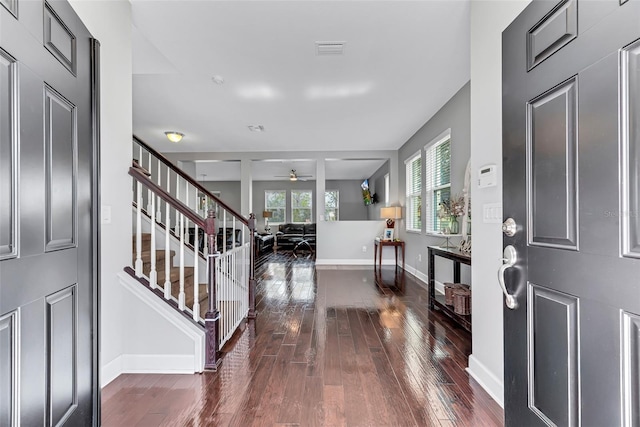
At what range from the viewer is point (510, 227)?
1.08 m

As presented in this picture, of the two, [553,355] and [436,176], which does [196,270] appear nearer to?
[553,355]

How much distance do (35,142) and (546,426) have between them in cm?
188

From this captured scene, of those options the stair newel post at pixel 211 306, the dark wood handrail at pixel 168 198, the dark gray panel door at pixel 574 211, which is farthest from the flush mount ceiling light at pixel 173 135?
the dark gray panel door at pixel 574 211

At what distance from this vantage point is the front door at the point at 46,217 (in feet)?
2.51

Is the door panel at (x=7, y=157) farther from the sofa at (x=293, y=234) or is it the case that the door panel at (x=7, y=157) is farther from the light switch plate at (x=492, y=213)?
the sofa at (x=293, y=234)

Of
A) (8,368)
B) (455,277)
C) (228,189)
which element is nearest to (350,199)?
(228,189)

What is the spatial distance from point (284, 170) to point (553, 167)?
8569 millimetres

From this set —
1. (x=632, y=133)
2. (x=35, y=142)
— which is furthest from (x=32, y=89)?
(x=632, y=133)

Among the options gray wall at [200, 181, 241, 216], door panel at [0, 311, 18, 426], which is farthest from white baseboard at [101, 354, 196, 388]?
gray wall at [200, 181, 241, 216]

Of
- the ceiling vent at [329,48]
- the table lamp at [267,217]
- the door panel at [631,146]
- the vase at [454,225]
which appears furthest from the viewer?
the table lamp at [267,217]

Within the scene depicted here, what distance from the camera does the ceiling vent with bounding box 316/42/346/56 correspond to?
2.42m

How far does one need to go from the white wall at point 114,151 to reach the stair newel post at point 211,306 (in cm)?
58

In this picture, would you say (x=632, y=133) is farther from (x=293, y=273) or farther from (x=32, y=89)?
(x=293, y=273)

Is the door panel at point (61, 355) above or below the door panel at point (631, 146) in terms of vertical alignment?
below
